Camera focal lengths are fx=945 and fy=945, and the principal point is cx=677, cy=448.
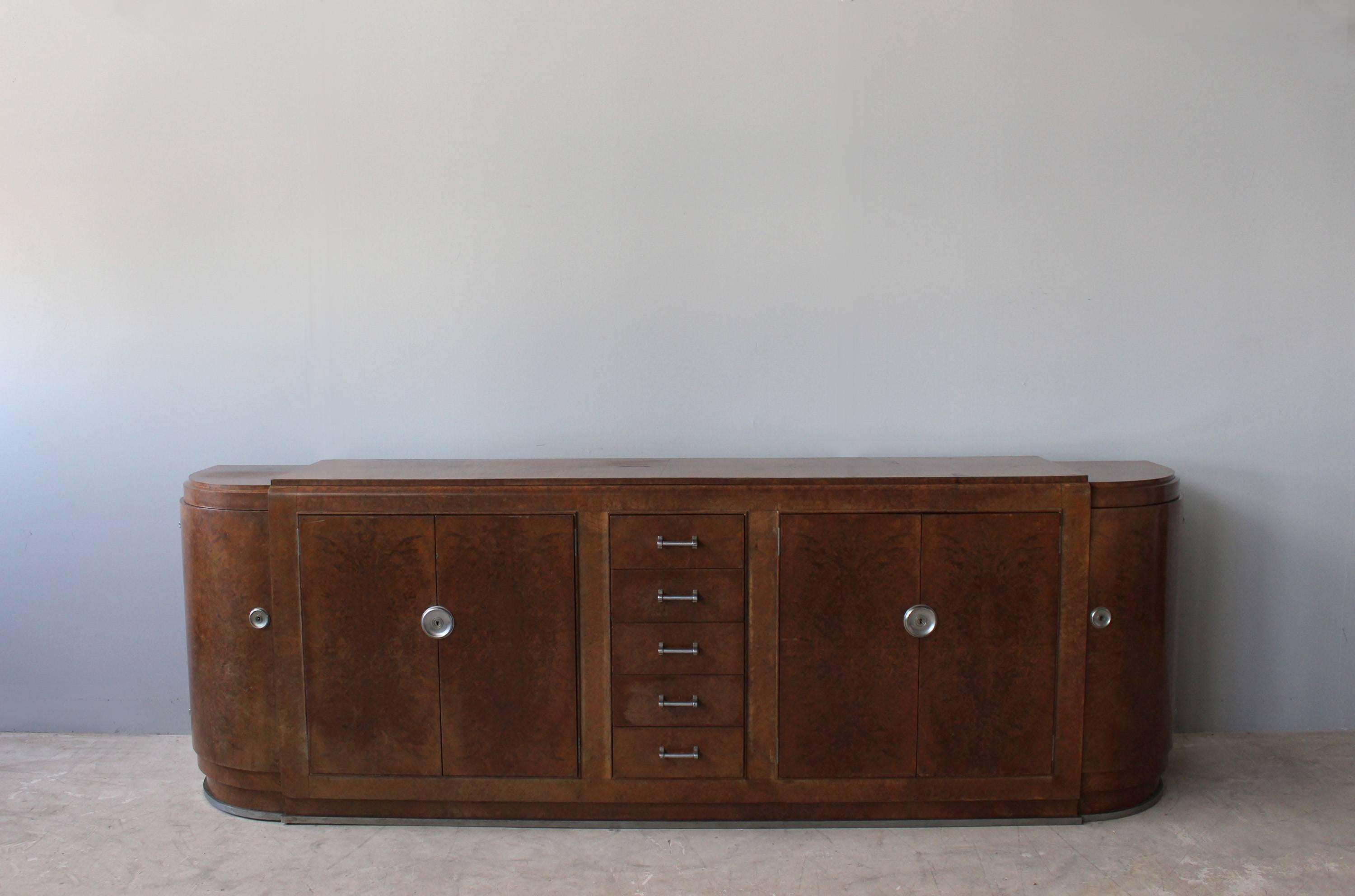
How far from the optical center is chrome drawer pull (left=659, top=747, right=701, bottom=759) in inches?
96.2

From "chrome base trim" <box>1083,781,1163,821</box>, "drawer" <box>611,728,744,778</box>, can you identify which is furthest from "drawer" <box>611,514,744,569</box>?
"chrome base trim" <box>1083,781,1163,821</box>

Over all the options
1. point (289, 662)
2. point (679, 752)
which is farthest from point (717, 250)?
point (289, 662)

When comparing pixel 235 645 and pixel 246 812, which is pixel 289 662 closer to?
pixel 235 645

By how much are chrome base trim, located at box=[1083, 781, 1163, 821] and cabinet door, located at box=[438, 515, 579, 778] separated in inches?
53.6

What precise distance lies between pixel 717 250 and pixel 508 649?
1.34 m

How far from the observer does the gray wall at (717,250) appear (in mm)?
2865

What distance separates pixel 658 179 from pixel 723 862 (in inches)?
75.9

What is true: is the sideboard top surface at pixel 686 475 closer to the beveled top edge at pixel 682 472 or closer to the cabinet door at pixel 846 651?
the beveled top edge at pixel 682 472

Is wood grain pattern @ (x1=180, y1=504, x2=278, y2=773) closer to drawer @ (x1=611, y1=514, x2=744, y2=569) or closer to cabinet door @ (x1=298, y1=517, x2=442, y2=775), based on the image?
cabinet door @ (x1=298, y1=517, x2=442, y2=775)

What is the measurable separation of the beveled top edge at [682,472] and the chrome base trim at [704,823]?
2.91 ft

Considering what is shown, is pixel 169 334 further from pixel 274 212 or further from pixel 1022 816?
pixel 1022 816

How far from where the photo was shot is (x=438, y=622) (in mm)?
2443

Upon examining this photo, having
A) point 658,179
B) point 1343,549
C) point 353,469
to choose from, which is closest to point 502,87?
point 658,179

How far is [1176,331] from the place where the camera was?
9.60 ft
